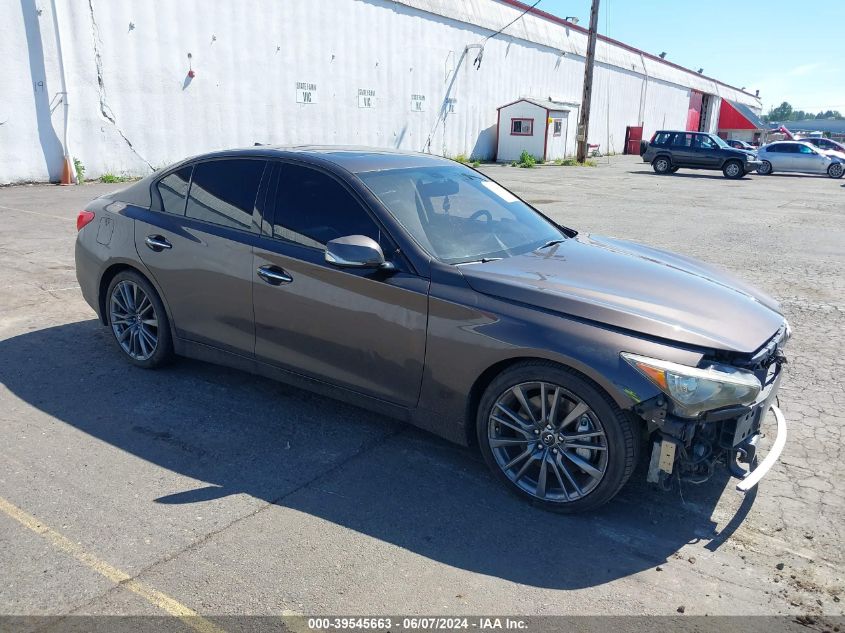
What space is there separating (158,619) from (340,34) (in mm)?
23860

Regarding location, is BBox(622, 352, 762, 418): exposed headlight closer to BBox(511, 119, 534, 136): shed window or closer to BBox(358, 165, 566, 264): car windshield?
BBox(358, 165, 566, 264): car windshield

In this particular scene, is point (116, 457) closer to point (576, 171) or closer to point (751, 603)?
point (751, 603)

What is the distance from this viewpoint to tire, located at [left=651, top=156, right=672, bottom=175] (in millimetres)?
29500

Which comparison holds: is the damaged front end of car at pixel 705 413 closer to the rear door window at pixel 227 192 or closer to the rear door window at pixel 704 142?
the rear door window at pixel 227 192

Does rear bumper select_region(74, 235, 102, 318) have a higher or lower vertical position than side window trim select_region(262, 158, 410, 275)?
lower

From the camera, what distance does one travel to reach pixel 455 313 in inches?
140

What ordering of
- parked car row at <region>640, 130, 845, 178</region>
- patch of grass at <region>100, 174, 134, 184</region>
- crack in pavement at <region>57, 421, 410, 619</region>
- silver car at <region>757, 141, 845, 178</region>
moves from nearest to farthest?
crack in pavement at <region>57, 421, 410, 619</region>, patch of grass at <region>100, 174, 134, 184</region>, parked car row at <region>640, 130, 845, 178</region>, silver car at <region>757, 141, 845, 178</region>

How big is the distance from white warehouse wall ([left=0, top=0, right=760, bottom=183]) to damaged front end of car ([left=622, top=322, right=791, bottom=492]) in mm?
17054

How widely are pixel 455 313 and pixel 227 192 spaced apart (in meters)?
1.95

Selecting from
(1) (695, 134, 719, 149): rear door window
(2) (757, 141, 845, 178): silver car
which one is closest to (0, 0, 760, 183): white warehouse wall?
(1) (695, 134, 719, 149): rear door window

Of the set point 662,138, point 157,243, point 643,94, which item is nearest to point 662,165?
point 662,138

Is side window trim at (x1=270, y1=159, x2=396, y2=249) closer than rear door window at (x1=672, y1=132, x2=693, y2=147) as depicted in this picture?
Yes

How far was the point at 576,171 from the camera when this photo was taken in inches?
1152

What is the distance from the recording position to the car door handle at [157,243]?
4.74 m
